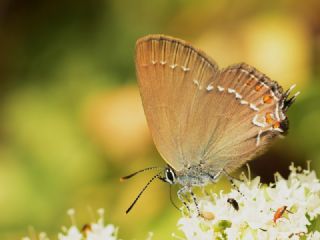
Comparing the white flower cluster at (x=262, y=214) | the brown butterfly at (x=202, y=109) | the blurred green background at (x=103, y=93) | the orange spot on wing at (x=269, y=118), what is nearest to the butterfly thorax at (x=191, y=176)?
the brown butterfly at (x=202, y=109)

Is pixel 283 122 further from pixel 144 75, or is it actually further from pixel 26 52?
pixel 26 52

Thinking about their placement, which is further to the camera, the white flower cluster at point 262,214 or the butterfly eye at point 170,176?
the butterfly eye at point 170,176

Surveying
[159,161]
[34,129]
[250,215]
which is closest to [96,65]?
[34,129]

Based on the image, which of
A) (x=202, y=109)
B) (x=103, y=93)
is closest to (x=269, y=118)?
(x=202, y=109)

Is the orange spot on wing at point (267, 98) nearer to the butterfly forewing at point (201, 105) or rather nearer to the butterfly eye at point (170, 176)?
the butterfly forewing at point (201, 105)

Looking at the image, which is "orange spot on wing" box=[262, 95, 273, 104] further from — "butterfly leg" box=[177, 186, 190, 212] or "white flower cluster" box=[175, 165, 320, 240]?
"butterfly leg" box=[177, 186, 190, 212]

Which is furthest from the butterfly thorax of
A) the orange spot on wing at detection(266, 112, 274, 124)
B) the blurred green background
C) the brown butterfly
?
the blurred green background

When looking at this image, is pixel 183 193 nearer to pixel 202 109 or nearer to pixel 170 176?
pixel 170 176
